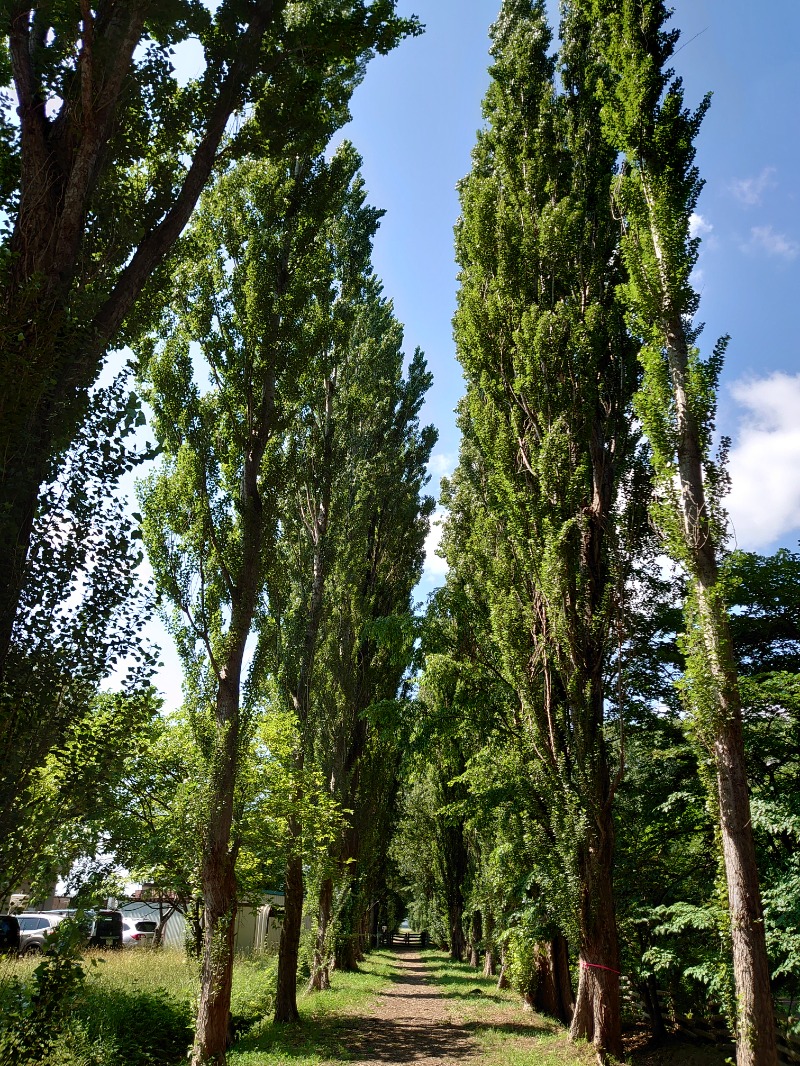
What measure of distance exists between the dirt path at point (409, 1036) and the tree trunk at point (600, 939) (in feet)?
6.61

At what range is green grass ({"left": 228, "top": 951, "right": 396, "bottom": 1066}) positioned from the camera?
8203 millimetres

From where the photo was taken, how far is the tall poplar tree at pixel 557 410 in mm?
8750

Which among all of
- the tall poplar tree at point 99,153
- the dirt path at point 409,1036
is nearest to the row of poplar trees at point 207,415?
the tall poplar tree at point 99,153

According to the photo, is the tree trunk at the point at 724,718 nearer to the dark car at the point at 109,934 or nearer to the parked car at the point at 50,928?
the parked car at the point at 50,928

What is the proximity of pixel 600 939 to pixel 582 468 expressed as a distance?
6.13 meters

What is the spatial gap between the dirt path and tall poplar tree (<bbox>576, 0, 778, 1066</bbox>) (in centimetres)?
503

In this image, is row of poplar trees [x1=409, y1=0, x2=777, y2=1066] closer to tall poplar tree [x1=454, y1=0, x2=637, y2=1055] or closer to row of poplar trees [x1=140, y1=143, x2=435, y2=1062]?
tall poplar tree [x1=454, y1=0, x2=637, y2=1055]

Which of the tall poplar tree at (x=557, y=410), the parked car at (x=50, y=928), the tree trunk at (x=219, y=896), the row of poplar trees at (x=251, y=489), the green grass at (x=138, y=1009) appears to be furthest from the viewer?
the parked car at (x=50, y=928)

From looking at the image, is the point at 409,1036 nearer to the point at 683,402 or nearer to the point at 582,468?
the point at 582,468

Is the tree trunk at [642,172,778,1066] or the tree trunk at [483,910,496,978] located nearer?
the tree trunk at [642,172,778,1066]

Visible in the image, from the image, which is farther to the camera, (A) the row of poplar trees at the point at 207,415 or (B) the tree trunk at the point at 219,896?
(B) the tree trunk at the point at 219,896

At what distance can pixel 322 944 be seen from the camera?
47.7ft

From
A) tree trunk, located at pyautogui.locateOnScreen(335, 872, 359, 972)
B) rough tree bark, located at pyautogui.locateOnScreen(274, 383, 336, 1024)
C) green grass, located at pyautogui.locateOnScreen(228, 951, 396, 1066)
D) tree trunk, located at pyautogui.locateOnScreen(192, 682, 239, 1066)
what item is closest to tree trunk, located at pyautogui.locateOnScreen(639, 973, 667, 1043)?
green grass, located at pyautogui.locateOnScreen(228, 951, 396, 1066)

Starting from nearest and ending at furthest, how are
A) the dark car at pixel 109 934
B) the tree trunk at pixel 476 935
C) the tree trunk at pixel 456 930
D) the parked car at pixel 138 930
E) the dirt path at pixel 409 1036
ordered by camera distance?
the dirt path at pixel 409 1036, the dark car at pixel 109 934, the parked car at pixel 138 930, the tree trunk at pixel 476 935, the tree trunk at pixel 456 930
